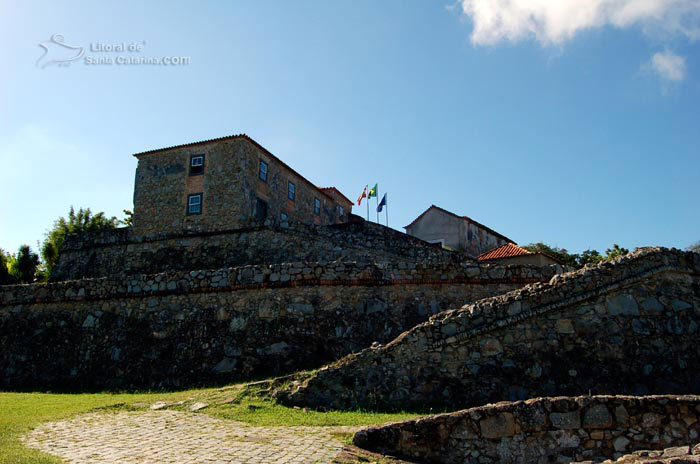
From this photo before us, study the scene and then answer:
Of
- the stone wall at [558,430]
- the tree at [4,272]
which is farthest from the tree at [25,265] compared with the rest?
the stone wall at [558,430]

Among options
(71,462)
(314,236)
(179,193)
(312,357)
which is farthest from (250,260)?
(71,462)

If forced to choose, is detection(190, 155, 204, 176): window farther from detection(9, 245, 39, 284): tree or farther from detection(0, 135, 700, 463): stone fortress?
detection(9, 245, 39, 284): tree

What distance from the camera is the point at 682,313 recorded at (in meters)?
10.4

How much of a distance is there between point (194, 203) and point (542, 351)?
20045 millimetres

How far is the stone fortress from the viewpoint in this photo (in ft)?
23.4

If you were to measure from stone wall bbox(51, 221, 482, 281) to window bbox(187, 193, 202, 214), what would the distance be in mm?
1274

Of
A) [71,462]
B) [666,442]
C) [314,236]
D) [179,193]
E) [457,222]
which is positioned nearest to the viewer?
[71,462]

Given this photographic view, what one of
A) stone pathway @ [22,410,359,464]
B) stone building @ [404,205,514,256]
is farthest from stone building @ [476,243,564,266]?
stone pathway @ [22,410,359,464]

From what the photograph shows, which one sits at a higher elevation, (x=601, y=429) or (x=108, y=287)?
(x=108, y=287)

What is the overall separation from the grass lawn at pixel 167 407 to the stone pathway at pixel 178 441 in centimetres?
29

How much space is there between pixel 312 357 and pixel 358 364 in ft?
9.72

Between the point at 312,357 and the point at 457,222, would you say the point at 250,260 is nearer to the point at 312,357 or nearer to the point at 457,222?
the point at 312,357

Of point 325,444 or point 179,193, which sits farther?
point 179,193

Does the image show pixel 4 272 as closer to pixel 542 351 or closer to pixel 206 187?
pixel 206 187
